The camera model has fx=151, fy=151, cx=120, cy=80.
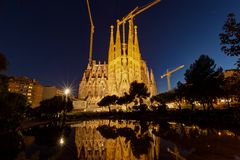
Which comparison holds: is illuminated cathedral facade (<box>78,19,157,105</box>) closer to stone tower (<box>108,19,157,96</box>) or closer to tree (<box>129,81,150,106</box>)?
stone tower (<box>108,19,157,96</box>)

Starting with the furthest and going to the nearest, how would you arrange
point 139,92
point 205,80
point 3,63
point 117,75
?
1. point 117,75
2. point 139,92
3. point 205,80
4. point 3,63

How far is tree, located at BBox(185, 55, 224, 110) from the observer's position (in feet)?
104

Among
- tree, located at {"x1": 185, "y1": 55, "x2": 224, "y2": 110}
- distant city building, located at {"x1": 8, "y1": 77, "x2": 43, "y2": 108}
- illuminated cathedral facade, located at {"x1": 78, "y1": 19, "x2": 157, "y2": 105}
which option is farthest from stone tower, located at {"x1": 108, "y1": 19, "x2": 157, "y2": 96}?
distant city building, located at {"x1": 8, "y1": 77, "x2": 43, "y2": 108}

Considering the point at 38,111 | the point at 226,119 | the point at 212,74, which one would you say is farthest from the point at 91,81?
the point at 226,119

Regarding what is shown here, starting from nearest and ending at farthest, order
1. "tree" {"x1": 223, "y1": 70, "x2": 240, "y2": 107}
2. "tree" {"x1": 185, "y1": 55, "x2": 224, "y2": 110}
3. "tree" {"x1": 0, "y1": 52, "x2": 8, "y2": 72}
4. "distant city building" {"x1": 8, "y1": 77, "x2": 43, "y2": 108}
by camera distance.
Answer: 1. "tree" {"x1": 223, "y1": 70, "x2": 240, "y2": 107}
2. "tree" {"x1": 0, "y1": 52, "x2": 8, "y2": 72}
3. "tree" {"x1": 185, "y1": 55, "x2": 224, "y2": 110}
4. "distant city building" {"x1": 8, "y1": 77, "x2": 43, "y2": 108}

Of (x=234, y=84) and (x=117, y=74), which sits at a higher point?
(x=117, y=74)

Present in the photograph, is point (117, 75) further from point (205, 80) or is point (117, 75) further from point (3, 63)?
point (3, 63)

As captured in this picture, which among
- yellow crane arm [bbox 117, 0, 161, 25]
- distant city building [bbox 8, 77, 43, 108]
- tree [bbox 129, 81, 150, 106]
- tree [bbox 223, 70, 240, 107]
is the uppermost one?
yellow crane arm [bbox 117, 0, 161, 25]

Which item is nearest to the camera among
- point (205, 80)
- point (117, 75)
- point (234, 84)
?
point (234, 84)

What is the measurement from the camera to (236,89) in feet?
22.4

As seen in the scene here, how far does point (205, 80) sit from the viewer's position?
105 feet

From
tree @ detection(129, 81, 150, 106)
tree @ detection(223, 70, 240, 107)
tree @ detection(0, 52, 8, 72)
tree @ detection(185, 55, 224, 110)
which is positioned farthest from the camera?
tree @ detection(129, 81, 150, 106)

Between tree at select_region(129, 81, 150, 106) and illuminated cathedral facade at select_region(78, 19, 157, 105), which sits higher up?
illuminated cathedral facade at select_region(78, 19, 157, 105)

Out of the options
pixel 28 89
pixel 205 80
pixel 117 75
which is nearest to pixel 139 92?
pixel 205 80
